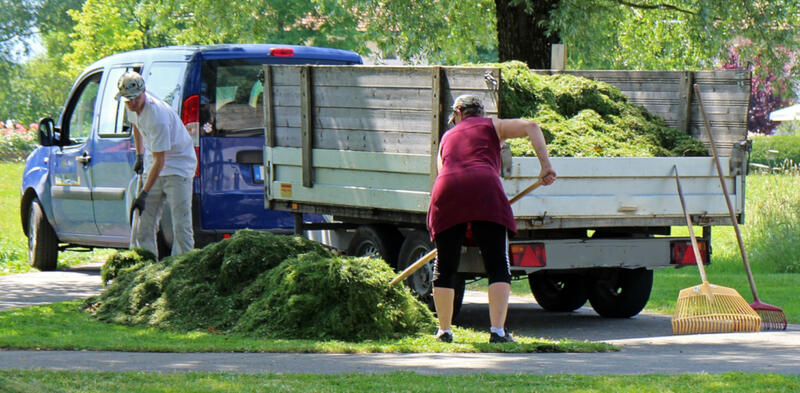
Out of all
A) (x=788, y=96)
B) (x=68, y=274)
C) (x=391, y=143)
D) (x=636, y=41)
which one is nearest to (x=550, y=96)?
(x=391, y=143)

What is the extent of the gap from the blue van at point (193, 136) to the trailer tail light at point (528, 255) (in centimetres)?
327

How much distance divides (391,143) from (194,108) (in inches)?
99.0

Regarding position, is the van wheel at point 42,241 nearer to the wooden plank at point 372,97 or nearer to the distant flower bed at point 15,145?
the wooden plank at point 372,97

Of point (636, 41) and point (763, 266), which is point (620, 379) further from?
point (636, 41)

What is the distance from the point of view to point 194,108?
11.4 m

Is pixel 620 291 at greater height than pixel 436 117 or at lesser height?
lesser

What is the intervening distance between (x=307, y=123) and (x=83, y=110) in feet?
12.0

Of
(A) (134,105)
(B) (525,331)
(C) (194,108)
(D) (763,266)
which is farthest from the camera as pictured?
(D) (763,266)

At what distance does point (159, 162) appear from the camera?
421 inches

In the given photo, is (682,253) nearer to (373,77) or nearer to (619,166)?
(619,166)

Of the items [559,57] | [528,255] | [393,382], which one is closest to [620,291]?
[528,255]

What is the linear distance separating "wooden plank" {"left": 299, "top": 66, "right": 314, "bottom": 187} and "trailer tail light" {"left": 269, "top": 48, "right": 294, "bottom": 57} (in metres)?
1.25

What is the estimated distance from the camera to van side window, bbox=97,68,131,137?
1241 centimetres

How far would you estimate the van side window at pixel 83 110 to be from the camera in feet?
42.8
